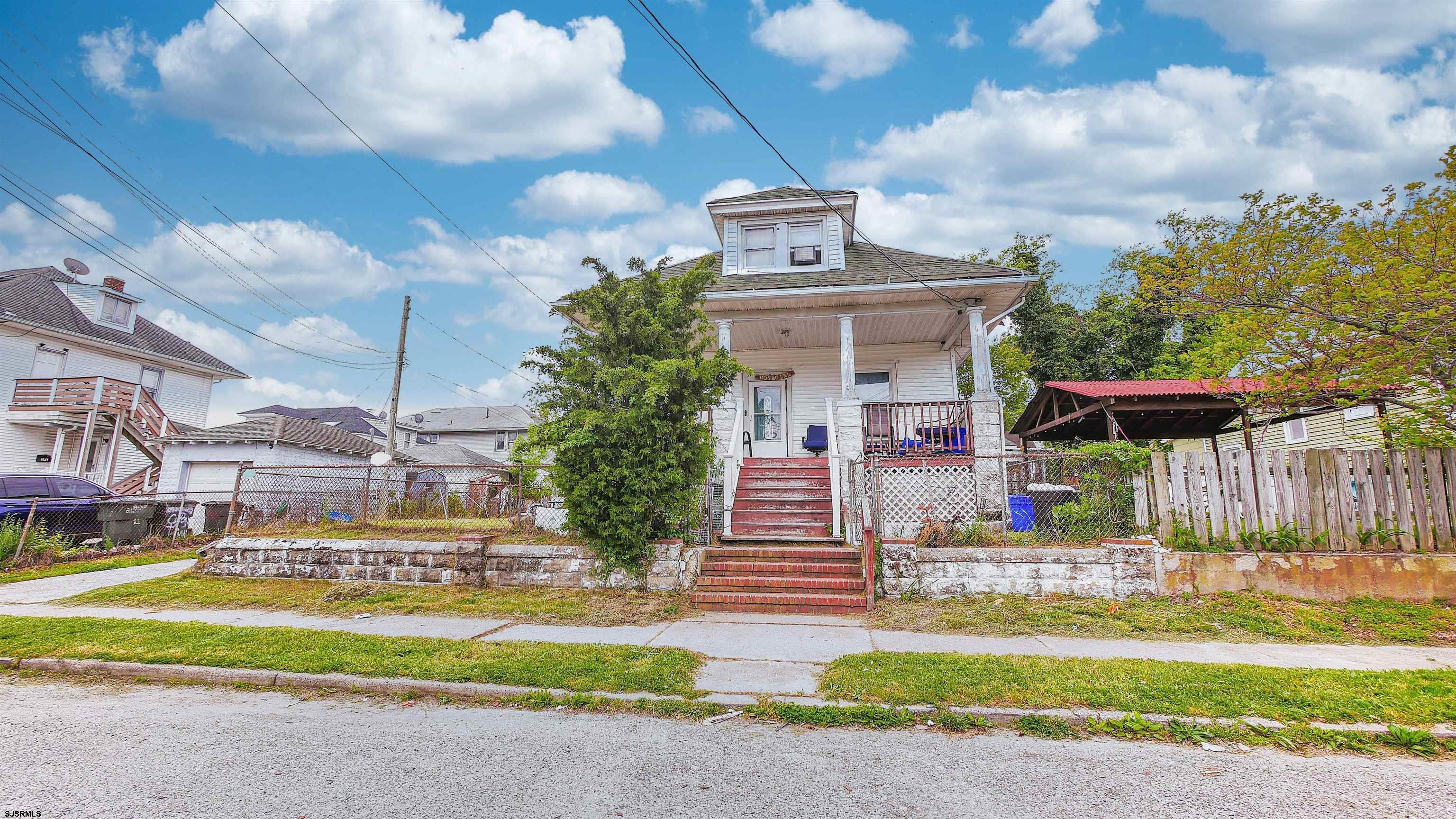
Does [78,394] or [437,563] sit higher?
[78,394]

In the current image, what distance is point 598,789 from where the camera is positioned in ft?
9.85

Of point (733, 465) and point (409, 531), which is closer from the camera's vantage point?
point (409, 531)

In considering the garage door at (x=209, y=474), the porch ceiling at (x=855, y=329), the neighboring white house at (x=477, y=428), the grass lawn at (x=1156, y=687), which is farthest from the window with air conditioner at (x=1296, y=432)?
the neighboring white house at (x=477, y=428)

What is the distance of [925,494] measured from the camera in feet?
33.7

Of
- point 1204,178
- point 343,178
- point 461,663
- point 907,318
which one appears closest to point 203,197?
point 343,178

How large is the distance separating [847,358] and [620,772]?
931cm

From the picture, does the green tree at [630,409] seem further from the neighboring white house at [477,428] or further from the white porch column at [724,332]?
the neighboring white house at [477,428]

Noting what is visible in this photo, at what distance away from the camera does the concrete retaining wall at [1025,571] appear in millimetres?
7125

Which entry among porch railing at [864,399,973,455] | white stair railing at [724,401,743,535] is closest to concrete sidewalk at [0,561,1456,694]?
white stair railing at [724,401,743,535]

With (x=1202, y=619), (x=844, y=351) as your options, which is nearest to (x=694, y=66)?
(x=844, y=351)

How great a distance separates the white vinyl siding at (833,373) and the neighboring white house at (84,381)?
22084mm

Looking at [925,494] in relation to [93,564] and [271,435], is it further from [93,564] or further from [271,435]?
[271,435]

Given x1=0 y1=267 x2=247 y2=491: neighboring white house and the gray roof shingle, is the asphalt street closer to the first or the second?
the gray roof shingle

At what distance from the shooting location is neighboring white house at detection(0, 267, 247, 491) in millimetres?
19375
